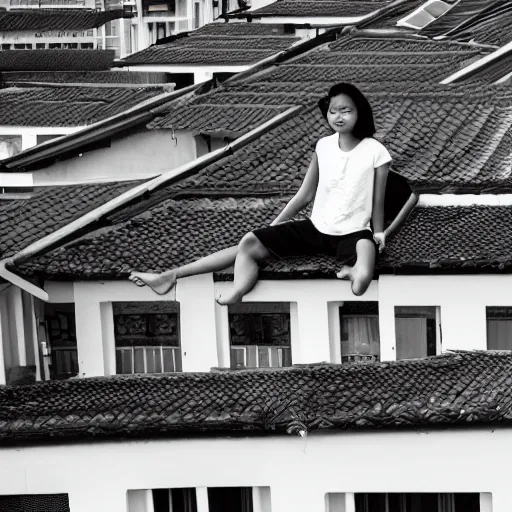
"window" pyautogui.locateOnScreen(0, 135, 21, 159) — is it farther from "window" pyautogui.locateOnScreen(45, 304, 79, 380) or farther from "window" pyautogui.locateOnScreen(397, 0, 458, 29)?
"window" pyautogui.locateOnScreen(45, 304, 79, 380)

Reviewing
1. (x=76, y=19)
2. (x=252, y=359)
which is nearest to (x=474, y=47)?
(x=252, y=359)

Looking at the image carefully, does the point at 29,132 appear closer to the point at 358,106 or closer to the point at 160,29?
the point at 358,106

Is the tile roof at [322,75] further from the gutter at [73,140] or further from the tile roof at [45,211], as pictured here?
the tile roof at [45,211]

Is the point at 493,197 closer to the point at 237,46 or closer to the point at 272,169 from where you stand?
the point at 272,169

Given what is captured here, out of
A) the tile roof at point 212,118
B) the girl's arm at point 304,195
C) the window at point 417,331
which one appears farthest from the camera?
the tile roof at point 212,118

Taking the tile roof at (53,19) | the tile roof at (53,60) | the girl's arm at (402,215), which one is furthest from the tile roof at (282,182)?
the tile roof at (53,19)

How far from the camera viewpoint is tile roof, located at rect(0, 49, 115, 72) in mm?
64500

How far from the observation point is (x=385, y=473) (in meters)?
19.3

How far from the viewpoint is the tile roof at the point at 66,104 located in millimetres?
43969

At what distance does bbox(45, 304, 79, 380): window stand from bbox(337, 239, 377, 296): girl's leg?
4207 millimetres

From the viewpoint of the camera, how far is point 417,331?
2112 cm

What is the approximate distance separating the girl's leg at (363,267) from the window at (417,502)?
2755 millimetres

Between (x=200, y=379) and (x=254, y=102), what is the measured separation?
13942 millimetres

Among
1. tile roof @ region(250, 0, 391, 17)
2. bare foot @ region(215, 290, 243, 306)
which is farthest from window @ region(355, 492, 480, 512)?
tile roof @ region(250, 0, 391, 17)
